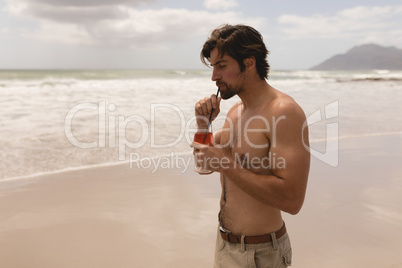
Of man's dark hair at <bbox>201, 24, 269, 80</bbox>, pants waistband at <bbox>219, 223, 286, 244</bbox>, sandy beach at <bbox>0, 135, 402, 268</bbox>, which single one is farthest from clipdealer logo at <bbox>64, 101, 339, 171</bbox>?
man's dark hair at <bbox>201, 24, 269, 80</bbox>

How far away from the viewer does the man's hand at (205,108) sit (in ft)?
5.65

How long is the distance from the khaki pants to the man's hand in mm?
642

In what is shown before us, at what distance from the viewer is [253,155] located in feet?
5.80

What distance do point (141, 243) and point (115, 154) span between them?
3401 mm

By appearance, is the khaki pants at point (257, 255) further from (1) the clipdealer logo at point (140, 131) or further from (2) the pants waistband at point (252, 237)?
(1) the clipdealer logo at point (140, 131)

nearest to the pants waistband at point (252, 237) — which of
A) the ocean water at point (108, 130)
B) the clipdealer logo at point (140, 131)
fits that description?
the clipdealer logo at point (140, 131)

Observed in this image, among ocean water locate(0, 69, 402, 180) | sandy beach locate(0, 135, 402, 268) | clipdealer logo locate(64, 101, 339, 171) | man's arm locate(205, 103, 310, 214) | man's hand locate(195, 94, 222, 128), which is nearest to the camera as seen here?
man's arm locate(205, 103, 310, 214)

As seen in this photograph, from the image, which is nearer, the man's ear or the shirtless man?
the shirtless man

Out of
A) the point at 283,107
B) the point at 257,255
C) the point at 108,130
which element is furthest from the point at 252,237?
the point at 108,130

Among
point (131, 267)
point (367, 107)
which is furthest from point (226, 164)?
point (367, 107)

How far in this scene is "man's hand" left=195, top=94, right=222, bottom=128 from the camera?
1724mm

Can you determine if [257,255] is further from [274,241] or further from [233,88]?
[233,88]

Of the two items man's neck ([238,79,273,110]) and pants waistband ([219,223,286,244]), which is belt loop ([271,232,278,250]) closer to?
pants waistband ([219,223,286,244])

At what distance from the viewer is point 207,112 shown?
1.74 metres
